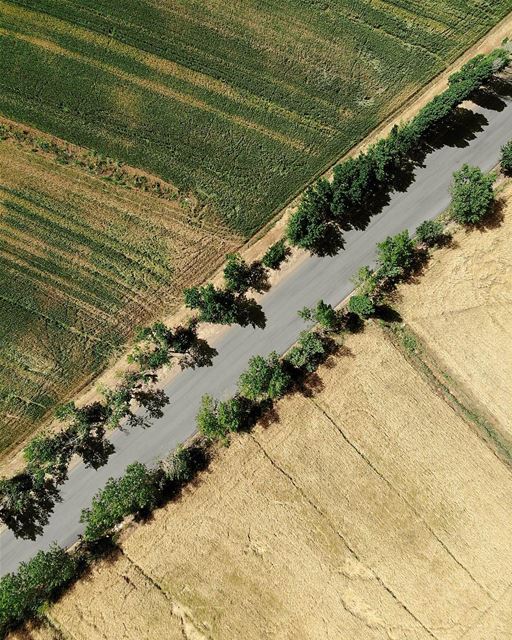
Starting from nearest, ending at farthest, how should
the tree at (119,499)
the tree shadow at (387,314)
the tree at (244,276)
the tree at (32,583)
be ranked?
1. the tree at (32,583)
2. the tree at (119,499)
3. the tree at (244,276)
4. the tree shadow at (387,314)

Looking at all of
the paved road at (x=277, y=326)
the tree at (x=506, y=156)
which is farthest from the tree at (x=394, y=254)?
the tree at (x=506, y=156)

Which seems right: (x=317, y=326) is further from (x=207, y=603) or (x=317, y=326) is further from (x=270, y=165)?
(x=207, y=603)

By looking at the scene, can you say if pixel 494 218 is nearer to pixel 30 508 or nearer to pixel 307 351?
pixel 307 351

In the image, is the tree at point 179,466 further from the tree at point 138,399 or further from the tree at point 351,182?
the tree at point 351,182

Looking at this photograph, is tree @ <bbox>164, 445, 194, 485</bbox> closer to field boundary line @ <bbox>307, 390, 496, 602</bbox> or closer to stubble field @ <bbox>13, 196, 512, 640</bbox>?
stubble field @ <bbox>13, 196, 512, 640</bbox>

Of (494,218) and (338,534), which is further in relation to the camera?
(494,218)

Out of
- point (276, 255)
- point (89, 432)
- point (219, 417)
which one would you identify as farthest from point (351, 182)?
point (89, 432)

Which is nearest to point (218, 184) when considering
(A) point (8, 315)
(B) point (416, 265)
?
(B) point (416, 265)
